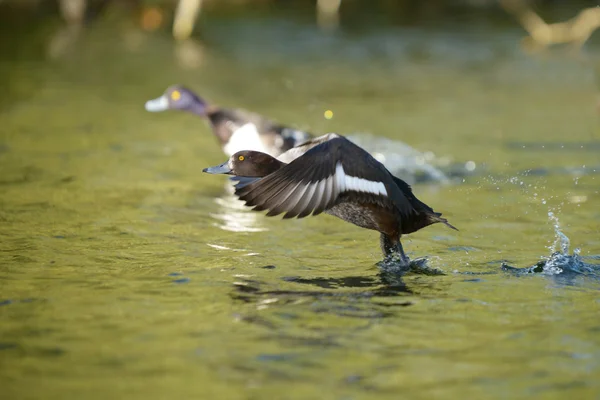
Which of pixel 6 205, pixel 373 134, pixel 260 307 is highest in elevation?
pixel 373 134

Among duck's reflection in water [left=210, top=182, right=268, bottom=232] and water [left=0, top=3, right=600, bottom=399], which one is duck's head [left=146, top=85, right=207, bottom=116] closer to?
water [left=0, top=3, right=600, bottom=399]

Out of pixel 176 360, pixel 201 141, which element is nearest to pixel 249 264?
pixel 176 360

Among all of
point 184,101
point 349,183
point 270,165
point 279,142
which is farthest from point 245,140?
A: point 349,183

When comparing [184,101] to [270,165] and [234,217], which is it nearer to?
[234,217]

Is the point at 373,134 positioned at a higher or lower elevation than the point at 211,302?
higher

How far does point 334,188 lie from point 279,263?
96 centimetres

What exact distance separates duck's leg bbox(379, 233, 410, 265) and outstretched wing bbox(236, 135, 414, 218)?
0.43 m

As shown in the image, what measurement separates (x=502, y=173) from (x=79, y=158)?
441 cm

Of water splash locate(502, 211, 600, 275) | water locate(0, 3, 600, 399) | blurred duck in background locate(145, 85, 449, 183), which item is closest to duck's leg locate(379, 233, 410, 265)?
water locate(0, 3, 600, 399)

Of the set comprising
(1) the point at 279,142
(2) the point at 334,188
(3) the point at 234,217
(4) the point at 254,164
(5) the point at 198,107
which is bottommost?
(3) the point at 234,217

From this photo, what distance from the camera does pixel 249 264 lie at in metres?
6.69

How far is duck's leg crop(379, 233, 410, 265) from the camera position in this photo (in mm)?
6613

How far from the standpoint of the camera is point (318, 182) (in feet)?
19.6

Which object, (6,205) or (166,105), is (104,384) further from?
(166,105)
